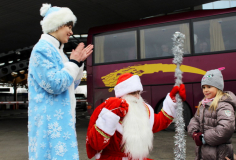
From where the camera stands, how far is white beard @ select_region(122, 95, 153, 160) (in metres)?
1.88

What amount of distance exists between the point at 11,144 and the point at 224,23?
21.5ft

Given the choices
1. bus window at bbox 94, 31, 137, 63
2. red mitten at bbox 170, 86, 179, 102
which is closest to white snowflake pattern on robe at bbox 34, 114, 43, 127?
red mitten at bbox 170, 86, 179, 102

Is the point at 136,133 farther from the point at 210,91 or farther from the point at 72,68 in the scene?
the point at 210,91

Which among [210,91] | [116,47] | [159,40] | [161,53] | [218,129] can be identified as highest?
[159,40]

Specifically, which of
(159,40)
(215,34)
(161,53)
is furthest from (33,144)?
(215,34)

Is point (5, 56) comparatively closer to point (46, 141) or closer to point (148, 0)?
point (148, 0)

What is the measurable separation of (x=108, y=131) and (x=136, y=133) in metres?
0.25

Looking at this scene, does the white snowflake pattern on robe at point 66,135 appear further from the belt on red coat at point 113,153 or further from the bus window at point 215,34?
the bus window at point 215,34

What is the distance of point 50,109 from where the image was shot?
1.67 m

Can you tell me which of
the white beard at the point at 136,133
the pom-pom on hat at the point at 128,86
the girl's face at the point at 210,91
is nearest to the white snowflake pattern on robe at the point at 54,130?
the white beard at the point at 136,133

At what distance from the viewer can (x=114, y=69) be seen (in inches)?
311

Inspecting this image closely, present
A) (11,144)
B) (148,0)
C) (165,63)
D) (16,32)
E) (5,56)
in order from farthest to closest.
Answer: (5,56) < (16,32) < (148,0) < (165,63) < (11,144)

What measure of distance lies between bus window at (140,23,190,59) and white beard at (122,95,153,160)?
553 cm

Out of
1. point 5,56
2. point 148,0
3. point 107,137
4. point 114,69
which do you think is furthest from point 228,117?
point 5,56
